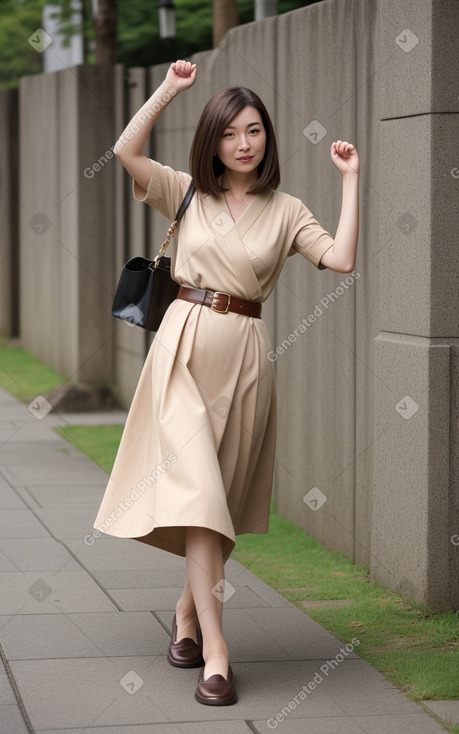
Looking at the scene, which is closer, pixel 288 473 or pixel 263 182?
pixel 263 182

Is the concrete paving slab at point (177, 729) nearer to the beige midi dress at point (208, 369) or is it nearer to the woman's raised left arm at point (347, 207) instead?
the beige midi dress at point (208, 369)

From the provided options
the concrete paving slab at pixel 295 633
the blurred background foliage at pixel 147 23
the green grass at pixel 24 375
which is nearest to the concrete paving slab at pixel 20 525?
the concrete paving slab at pixel 295 633

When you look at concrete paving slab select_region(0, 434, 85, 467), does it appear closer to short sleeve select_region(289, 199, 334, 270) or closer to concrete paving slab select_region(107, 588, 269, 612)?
concrete paving slab select_region(107, 588, 269, 612)

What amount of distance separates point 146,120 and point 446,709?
2227 millimetres

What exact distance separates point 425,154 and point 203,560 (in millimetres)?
2022

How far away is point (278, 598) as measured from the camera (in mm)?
5730

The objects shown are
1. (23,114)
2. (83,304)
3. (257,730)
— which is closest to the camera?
(257,730)

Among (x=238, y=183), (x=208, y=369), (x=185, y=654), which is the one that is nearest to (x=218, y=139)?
(x=238, y=183)

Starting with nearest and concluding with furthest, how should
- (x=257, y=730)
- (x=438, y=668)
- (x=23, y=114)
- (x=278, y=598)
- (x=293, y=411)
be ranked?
(x=257, y=730) < (x=438, y=668) < (x=278, y=598) < (x=293, y=411) < (x=23, y=114)

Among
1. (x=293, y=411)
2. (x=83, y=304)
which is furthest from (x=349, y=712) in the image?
(x=83, y=304)

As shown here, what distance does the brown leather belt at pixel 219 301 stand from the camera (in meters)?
4.52

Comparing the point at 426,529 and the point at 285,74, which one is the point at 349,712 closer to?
the point at 426,529

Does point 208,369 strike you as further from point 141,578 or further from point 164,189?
point 141,578

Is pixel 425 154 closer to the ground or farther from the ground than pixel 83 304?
farther from the ground
